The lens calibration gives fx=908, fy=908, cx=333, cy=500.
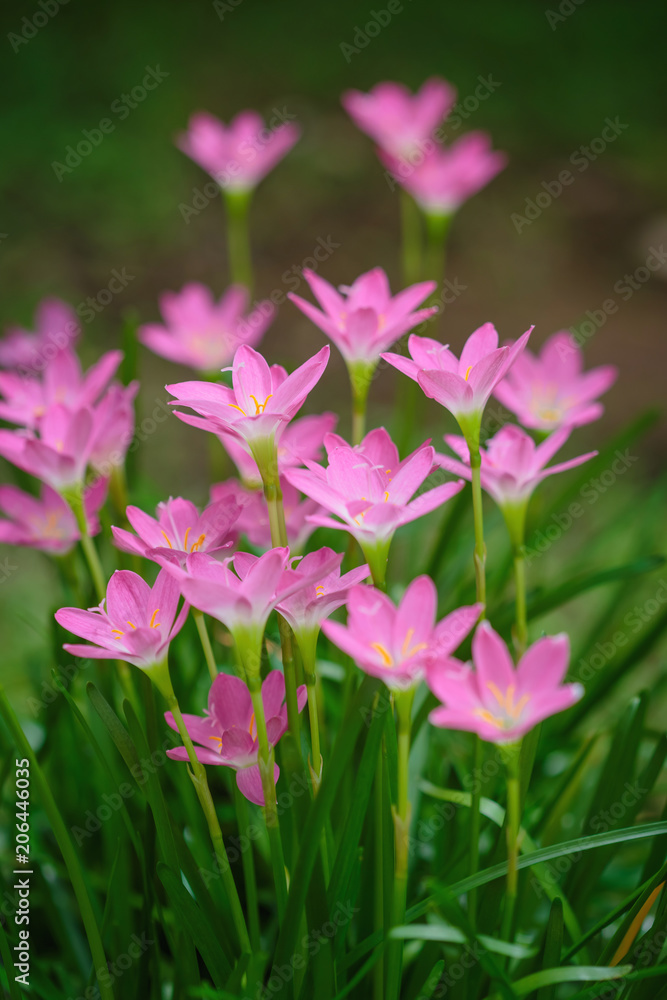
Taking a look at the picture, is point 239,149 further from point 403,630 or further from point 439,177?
point 403,630

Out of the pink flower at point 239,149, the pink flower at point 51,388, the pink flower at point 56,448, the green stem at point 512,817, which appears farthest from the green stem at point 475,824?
the pink flower at point 239,149

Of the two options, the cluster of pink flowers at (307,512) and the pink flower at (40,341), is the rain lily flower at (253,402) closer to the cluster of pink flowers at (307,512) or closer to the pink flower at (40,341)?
the cluster of pink flowers at (307,512)

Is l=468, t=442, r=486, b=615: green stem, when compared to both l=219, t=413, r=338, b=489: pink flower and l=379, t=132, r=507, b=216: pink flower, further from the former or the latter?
l=379, t=132, r=507, b=216: pink flower

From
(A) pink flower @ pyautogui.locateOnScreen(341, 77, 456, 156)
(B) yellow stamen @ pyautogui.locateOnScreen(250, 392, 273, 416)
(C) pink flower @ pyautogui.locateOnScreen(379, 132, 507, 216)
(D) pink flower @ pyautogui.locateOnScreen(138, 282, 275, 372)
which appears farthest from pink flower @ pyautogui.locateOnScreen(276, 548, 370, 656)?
(A) pink flower @ pyautogui.locateOnScreen(341, 77, 456, 156)

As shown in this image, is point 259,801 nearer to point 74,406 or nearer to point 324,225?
point 74,406

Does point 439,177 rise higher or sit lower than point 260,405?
higher

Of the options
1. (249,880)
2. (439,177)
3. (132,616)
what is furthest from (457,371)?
(439,177)

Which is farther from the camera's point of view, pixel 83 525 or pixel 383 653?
pixel 83 525
